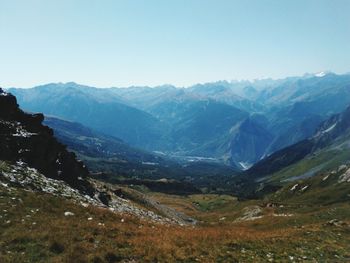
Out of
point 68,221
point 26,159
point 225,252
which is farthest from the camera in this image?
point 26,159

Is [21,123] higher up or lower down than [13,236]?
higher up

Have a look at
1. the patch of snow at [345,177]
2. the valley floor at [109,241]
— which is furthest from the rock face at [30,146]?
the patch of snow at [345,177]

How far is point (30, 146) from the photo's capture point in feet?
167

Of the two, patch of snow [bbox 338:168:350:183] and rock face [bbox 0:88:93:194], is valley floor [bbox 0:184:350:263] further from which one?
patch of snow [bbox 338:168:350:183]

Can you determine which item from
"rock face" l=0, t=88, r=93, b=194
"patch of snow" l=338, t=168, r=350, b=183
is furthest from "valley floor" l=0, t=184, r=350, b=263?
"patch of snow" l=338, t=168, r=350, b=183

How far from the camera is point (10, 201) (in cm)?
3020

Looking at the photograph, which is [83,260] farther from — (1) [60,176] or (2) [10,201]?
(1) [60,176]

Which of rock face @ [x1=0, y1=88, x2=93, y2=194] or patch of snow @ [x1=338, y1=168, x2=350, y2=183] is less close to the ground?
rock face @ [x1=0, y1=88, x2=93, y2=194]

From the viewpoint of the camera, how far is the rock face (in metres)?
47.9

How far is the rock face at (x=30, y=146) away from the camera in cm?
4791

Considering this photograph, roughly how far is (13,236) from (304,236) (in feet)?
80.1

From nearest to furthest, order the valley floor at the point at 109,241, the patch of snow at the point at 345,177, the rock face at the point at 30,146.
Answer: the valley floor at the point at 109,241 < the rock face at the point at 30,146 < the patch of snow at the point at 345,177

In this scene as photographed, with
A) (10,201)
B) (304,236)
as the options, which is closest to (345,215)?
(304,236)

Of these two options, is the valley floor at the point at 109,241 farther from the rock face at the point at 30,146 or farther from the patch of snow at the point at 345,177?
the patch of snow at the point at 345,177
